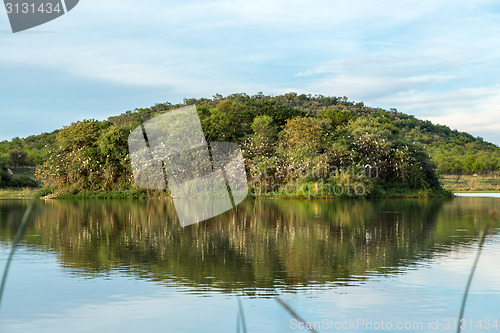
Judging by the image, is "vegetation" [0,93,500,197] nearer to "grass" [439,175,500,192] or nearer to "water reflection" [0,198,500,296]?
"grass" [439,175,500,192]

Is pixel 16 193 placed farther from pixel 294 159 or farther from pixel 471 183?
pixel 471 183

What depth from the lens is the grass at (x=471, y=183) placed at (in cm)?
4119

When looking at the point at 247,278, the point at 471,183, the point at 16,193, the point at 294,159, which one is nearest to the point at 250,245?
the point at 247,278

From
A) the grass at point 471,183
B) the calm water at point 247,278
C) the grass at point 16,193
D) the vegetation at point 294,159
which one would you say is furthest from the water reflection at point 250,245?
the grass at point 471,183

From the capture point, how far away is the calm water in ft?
19.6

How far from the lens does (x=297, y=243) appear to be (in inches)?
473

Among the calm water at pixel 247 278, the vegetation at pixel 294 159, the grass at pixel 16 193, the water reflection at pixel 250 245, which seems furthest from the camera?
the grass at pixel 16 193

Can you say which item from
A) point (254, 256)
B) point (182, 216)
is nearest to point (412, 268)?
point (254, 256)

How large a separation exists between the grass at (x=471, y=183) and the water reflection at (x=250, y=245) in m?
23.8

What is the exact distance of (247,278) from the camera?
815 centimetres

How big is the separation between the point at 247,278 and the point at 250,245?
11.9ft

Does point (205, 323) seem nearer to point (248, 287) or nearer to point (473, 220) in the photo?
point (248, 287)

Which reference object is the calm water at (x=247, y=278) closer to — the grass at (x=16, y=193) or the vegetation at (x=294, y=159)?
the vegetation at (x=294, y=159)

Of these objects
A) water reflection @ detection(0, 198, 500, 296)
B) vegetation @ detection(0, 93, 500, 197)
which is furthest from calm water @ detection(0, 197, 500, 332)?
vegetation @ detection(0, 93, 500, 197)
